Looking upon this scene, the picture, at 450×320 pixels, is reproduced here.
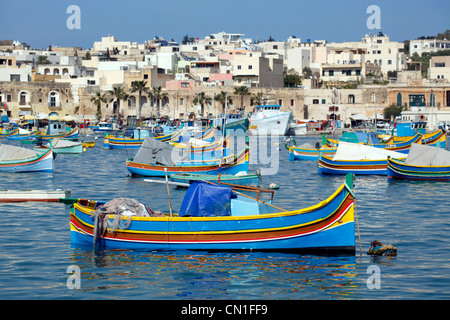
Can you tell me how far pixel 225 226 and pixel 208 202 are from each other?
105 centimetres

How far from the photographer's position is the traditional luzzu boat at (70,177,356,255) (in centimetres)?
1909

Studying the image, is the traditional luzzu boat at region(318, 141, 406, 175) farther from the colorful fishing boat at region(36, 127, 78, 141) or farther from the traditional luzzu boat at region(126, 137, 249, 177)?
the colorful fishing boat at region(36, 127, 78, 141)

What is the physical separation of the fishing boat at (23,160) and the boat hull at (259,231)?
23.5 meters

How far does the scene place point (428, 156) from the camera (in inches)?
1479

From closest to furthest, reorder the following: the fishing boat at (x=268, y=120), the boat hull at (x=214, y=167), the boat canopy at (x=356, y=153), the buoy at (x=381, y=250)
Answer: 1. the buoy at (x=381, y=250)
2. the boat hull at (x=214, y=167)
3. the boat canopy at (x=356, y=153)
4. the fishing boat at (x=268, y=120)

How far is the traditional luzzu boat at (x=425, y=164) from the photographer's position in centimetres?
3725

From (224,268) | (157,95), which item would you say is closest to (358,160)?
(224,268)

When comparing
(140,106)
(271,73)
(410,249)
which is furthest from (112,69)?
(410,249)

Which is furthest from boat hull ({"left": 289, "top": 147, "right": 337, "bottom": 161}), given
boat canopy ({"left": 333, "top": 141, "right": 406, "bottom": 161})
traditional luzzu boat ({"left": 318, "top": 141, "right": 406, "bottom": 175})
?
boat canopy ({"left": 333, "top": 141, "right": 406, "bottom": 161})

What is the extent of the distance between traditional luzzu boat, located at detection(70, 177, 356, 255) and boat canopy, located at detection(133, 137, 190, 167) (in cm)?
1865

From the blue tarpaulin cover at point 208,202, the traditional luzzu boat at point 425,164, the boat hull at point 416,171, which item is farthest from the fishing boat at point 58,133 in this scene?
the blue tarpaulin cover at point 208,202

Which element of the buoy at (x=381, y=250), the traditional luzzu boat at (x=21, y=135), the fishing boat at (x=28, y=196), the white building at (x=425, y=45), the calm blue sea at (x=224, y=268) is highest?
the white building at (x=425, y=45)

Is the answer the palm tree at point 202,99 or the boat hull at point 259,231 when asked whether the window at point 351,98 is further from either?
the boat hull at point 259,231
